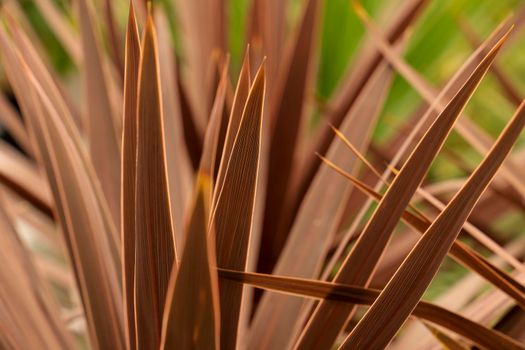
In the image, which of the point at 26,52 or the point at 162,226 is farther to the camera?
the point at 26,52

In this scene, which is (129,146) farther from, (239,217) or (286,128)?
(286,128)

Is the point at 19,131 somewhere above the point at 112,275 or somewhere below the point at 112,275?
above

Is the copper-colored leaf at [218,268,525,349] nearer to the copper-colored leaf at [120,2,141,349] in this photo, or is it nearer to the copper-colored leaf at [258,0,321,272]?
the copper-colored leaf at [120,2,141,349]

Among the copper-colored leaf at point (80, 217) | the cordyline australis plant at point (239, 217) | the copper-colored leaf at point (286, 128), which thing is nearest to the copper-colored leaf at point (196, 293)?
the cordyline australis plant at point (239, 217)

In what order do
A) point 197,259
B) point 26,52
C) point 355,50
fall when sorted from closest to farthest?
point 197,259 < point 26,52 < point 355,50

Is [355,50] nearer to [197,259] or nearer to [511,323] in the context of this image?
[511,323]

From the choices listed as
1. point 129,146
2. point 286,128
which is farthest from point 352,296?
point 286,128

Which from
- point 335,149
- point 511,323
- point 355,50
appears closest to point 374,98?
point 335,149

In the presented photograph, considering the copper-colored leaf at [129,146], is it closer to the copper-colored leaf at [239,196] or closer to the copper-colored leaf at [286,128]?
the copper-colored leaf at [239,196]

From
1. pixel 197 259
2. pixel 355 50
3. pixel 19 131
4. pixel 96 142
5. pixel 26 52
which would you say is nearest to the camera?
pixel 197 259

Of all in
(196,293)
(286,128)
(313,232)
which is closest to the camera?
(196,293)
